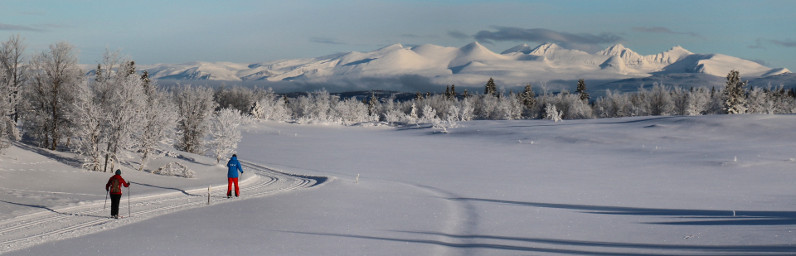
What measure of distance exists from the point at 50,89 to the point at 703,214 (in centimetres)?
3667

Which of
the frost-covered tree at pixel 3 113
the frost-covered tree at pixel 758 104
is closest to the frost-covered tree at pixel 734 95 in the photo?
the frost-covered tree at pixel 758 104

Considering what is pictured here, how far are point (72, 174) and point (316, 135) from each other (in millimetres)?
48983

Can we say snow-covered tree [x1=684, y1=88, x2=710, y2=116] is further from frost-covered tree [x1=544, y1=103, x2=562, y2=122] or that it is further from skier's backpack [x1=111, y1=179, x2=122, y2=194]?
skier's backpack [x1=111, y1=179, x2=122, y2=194]

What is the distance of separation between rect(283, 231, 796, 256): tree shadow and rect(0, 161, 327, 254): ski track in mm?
5310

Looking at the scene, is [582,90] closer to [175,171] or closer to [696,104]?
[696,104]

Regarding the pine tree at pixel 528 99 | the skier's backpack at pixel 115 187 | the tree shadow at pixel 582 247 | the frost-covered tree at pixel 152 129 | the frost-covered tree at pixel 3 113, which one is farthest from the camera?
the pine tree at pixel 528 99

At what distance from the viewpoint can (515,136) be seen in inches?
2340

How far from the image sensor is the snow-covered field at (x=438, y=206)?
12.3m

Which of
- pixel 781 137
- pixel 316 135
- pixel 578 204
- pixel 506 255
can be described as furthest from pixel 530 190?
pixel 316 135

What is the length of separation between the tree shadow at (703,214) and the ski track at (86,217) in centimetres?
1122

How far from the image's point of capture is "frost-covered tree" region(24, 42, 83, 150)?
118 ft

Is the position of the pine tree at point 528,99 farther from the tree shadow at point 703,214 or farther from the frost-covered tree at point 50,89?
the tree shadow at point 703,214

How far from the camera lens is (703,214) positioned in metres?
16.8

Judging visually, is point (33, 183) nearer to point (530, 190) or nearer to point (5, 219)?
point (5, 219)
